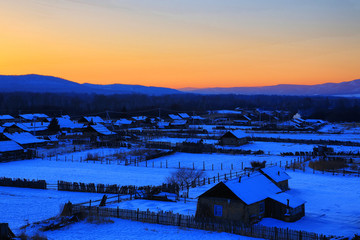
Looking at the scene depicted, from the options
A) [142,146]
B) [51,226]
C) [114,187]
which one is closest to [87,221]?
[51,226]

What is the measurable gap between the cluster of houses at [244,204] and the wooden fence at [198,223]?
2.30 ft

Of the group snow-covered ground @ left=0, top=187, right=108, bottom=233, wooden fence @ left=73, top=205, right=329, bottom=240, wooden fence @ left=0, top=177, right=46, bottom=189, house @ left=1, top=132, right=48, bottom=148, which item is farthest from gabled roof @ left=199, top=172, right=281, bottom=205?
house @ left=1, top=132, right=48, bottom=148

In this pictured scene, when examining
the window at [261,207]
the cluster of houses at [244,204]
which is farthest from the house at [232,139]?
the window at [261,207]

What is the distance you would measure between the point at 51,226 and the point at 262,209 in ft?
33.0

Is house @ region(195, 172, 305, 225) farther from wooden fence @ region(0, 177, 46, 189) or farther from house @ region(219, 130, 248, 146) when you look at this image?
house @ region(219, 130, 248, 146)

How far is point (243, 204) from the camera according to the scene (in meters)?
19.5

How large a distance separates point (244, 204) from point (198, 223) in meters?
2.33

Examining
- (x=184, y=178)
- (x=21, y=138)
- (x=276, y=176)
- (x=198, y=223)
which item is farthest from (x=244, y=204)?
(x=21, y=138)

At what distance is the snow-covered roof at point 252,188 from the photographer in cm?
2002

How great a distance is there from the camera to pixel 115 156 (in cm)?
4356

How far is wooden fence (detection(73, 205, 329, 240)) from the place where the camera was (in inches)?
661

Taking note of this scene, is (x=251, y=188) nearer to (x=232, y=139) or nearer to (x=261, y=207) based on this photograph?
(x=261, y=207)

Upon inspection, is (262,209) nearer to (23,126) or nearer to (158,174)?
(158,174)

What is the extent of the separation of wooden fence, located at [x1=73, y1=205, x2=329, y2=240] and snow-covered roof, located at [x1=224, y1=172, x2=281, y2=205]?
1589 millimetres
